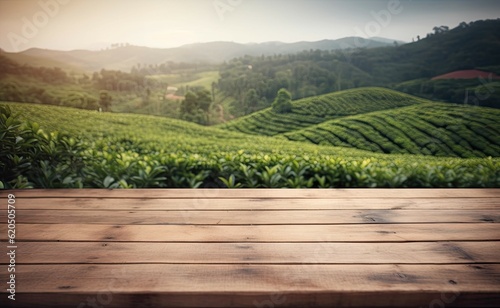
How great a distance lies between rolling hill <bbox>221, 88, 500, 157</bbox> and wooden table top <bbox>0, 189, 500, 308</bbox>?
7.49ft

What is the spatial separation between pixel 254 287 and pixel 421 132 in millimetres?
3825

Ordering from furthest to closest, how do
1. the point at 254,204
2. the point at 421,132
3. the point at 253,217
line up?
the point at 421,132 < the point at 254,204 < the point at 253,217

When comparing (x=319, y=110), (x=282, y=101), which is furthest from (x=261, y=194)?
(x=319, y=110)

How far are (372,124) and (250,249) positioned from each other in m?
3.73

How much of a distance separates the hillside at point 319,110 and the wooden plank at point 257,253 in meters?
3.37

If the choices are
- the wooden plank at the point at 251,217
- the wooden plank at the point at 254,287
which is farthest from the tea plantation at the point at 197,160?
the wooden plank at the point at 254,287

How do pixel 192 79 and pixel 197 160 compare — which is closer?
pixel 197 160

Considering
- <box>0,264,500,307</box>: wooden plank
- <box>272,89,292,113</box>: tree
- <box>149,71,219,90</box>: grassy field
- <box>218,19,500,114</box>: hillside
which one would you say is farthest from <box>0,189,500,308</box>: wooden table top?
<box>149,71,219,90</box>: grassy field

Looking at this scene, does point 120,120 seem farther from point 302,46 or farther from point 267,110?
point 302,46

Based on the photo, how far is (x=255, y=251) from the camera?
1226mm

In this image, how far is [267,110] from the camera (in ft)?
16.0

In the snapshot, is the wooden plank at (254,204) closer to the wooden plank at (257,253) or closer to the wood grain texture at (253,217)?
the wood grain texture at (253,217)

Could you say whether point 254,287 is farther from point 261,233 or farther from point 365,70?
point 365,70

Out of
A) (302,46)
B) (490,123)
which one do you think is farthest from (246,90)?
(490,123)
